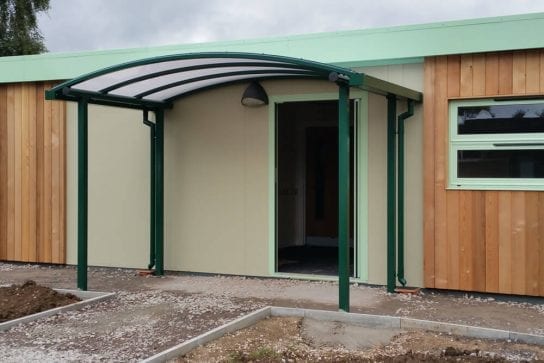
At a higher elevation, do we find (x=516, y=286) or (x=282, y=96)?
(x=282, y=96)

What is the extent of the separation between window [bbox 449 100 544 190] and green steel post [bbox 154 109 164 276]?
3.72 metres

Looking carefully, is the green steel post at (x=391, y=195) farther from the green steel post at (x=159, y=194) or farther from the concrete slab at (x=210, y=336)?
the green steel post at (x=159, y=194)

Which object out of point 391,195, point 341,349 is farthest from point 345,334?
point 391,195

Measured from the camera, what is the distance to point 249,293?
744cm

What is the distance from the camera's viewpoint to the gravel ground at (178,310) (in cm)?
538

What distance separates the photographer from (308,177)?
38.2 feet

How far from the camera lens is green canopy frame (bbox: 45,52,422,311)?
6223mm

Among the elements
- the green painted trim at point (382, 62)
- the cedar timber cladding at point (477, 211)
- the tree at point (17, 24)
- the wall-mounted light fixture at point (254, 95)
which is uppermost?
the tree at point (17, 24)

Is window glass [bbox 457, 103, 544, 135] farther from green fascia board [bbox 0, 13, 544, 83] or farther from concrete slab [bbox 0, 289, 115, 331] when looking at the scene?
concrete slab [bbox 0, 289, 115, 331]

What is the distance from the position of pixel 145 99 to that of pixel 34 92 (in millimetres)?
2215

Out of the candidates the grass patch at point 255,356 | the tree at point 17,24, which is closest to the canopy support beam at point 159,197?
the grass patch at point 255,356

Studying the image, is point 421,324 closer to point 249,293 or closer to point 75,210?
point 249,293

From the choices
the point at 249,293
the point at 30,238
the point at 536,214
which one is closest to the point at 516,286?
the point at 536,214

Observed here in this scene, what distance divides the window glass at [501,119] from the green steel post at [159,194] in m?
3.81
